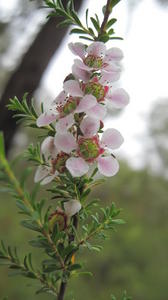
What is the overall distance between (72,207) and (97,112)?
101 millimetres

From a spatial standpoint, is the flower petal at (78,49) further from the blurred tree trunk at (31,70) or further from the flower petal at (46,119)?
the blurred tree trunk at (31,70)

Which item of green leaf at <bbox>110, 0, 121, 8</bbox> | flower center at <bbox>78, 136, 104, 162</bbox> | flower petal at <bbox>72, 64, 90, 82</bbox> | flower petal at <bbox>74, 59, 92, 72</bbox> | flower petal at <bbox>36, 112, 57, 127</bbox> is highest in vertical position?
green leaf at <bbox>110, 0, 121, 8</bbox>

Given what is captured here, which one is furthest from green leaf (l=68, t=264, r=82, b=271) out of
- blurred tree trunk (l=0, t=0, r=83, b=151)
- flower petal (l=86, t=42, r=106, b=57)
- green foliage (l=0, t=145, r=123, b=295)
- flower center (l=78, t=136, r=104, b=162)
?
blurred tree trunk (l=0, t=0, r=83, b=151)

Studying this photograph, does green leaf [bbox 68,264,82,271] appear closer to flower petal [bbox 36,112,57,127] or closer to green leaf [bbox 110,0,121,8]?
flower petal [bbox 36,112,57,127]

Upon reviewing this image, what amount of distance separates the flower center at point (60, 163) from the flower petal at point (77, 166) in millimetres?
18

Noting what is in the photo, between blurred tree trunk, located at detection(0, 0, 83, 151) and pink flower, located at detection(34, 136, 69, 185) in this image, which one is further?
blurred tree trunk, located at detection(0, 0, 83, 151)

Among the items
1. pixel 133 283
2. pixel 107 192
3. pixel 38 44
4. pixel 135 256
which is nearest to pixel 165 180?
pixel 107 192

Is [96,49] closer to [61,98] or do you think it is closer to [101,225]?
[61,98]

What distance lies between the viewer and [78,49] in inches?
16.3

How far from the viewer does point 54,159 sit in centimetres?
40

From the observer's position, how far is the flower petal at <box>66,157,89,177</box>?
365 millimetres

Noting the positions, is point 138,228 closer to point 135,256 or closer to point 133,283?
point 135,256

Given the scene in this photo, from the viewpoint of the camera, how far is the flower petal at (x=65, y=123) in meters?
0.37

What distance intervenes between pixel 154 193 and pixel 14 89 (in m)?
3.40
